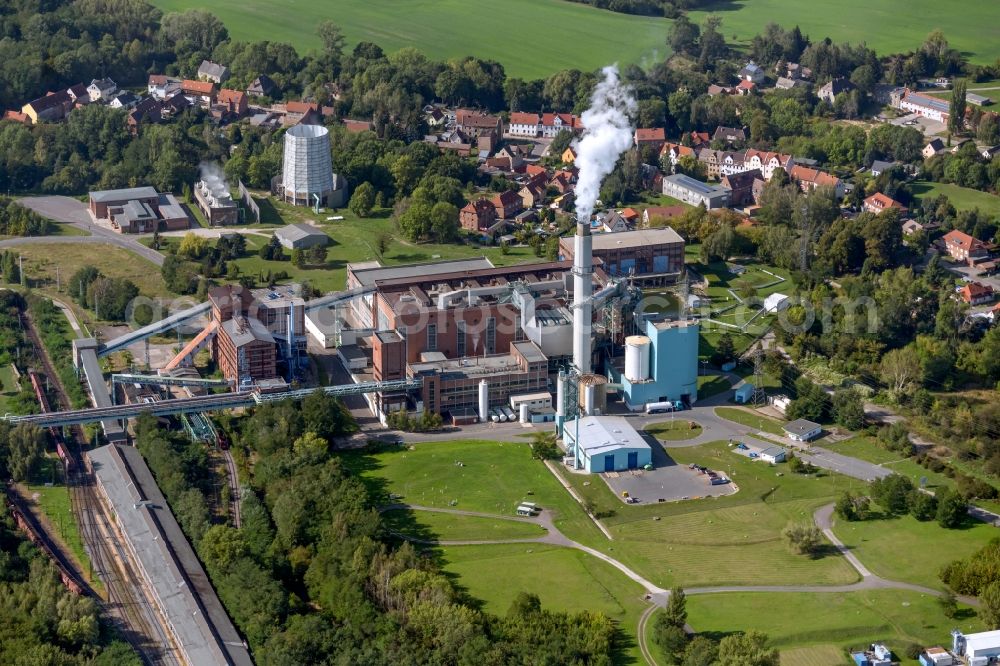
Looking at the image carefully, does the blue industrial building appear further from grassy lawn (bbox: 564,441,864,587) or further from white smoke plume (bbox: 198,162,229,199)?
white smoke plume (bbox: 198,162,229,199)

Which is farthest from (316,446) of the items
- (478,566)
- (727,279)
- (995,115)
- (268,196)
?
(995,115)

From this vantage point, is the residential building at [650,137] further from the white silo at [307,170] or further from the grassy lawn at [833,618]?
the grassy lawn at [833,618]

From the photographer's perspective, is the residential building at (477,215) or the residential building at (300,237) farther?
the residential building at (477,215)

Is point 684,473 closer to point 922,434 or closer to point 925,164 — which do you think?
point 922,434

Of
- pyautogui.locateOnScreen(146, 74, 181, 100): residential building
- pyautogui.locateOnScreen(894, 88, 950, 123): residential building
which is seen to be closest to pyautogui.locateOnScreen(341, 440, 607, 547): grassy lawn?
pyautogui.locateOnScreen(146, 74, 181, 100): residential building

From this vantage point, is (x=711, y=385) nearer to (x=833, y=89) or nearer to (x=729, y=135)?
(x=729, y=135)

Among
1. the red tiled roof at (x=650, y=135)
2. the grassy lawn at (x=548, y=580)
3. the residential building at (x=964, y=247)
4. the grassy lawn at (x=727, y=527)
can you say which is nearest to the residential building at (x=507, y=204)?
the red tiled roof at (x=650, y=135)
